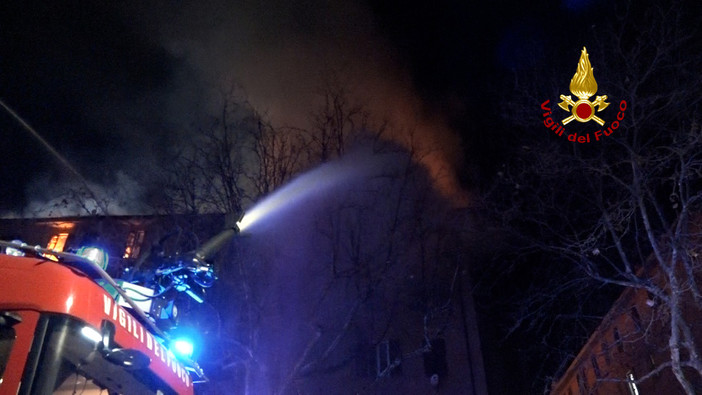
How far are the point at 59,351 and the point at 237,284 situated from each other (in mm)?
13435

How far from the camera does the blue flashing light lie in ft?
14.7

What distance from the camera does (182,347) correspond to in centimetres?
473

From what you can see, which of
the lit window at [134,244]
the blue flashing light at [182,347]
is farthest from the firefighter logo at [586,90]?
the lit window at [134,244]

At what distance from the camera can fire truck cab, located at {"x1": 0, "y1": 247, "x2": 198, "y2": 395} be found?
7.38 feet

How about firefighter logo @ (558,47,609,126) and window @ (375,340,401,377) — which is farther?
window @ (375,340,401,377)

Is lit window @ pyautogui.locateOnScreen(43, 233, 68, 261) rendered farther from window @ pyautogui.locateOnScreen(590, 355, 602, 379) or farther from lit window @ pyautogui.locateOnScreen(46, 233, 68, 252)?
window @ pyautogui.locateOnScreen(590, 355, 602, 379)

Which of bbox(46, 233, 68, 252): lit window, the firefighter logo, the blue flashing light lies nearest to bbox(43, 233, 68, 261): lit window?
bbox(46, 233, 68, 252): lit window

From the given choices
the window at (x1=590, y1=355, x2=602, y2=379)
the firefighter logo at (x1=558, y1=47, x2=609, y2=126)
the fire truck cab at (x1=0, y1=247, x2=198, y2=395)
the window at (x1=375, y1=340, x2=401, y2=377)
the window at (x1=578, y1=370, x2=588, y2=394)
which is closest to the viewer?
the fire truck cab at (x1=0, y1=247, x2=198, y2=395)

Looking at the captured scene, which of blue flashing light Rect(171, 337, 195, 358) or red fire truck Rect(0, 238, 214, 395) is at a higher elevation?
blue flashing light Rect(171, 337, 195, 358)

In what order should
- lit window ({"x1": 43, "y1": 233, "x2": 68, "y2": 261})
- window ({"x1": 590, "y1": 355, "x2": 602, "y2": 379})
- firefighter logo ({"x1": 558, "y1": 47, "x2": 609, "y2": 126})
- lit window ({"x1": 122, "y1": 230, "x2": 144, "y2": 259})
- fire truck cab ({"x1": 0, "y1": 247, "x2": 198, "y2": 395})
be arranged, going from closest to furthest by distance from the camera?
fire truck cab ({"x1": 0, "y1": 247, "x2": 198, "y2": 395}), firefighter logo ({"x1": 558, "y1": 47, "x2": 609, "y2": 126}), window ({"x1": 590, "y1": 355, "x2": 602, "y2": 379}), lit window ({"x1": 122, "y1": 230, "x2": 144, "y2": 259}), lit window ({"x1": 43, "y1": 233, "x2": 68, "y2": 261})

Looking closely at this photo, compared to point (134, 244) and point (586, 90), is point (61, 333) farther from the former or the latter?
point (134, 244)

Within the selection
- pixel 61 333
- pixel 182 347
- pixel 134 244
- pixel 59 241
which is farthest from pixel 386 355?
pixel 59 241

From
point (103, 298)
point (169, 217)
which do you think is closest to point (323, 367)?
point (169, 217)

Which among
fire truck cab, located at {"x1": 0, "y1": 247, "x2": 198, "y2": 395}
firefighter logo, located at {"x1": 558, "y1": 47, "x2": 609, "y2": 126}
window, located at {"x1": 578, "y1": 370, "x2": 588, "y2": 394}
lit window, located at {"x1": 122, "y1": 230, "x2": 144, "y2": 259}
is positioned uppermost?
lit window, located at {"x1": 122, "y1": 230, "x2": 144, "y2": 259}
